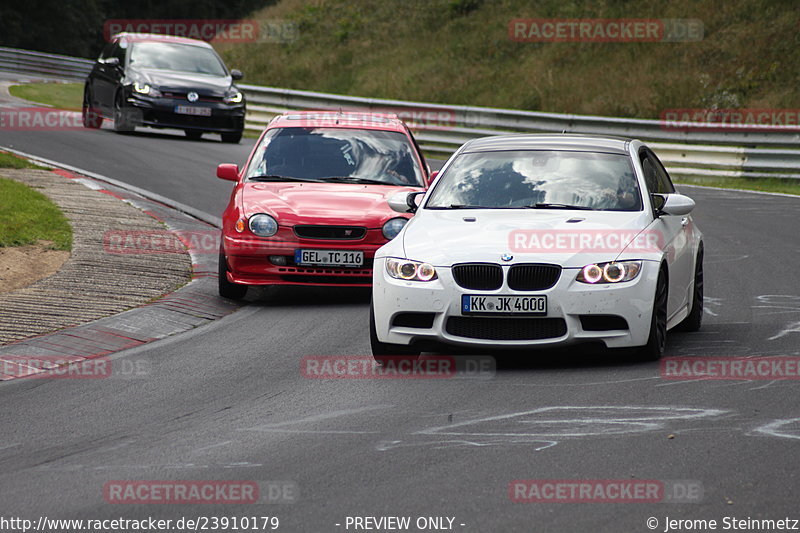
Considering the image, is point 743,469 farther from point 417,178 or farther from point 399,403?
point 417,178

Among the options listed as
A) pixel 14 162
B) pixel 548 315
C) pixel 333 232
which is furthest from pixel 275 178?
pixel 14 162

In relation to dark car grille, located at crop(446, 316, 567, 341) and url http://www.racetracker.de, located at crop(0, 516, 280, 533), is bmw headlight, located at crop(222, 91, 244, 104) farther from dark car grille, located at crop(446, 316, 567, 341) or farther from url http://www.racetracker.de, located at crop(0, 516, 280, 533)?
url http://www.racetracker.de, located at crop(0, 516, 280, 533)

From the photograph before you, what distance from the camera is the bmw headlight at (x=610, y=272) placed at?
8.01m

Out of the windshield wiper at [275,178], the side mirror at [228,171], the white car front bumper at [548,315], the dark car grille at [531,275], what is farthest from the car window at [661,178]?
the side mirror at [228,171]

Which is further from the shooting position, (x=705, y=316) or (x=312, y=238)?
(x=312, y=238)

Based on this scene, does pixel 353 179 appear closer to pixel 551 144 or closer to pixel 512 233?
pixel 551 144

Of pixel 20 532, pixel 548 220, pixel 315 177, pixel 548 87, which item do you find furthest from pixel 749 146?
pixel 20 532

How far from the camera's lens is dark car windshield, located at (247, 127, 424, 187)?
12258mm

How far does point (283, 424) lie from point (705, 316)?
463cm

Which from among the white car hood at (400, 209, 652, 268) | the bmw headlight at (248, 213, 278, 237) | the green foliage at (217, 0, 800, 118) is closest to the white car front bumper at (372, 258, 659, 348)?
the white car hood at (400, 209, 652, 268)

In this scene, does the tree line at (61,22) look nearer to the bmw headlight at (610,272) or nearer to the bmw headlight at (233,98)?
the bmw headlight at (233,98)

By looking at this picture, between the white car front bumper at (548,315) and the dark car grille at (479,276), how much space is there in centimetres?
4

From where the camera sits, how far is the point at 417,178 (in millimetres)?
12398

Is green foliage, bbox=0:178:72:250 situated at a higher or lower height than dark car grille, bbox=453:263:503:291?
lower
